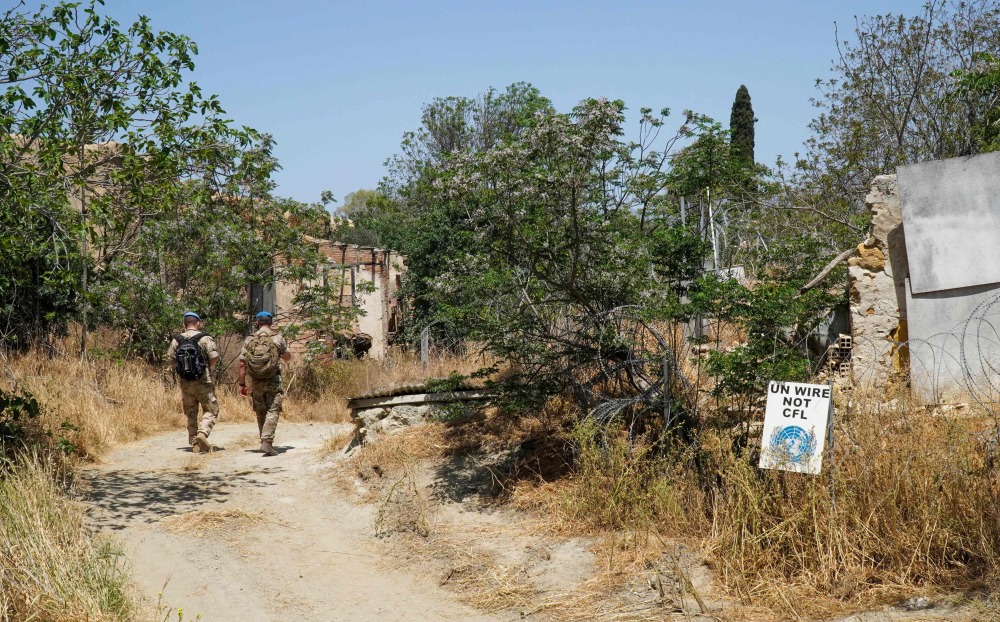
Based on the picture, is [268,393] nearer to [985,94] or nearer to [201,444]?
[201,444]

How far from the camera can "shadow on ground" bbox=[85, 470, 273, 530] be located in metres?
8.59

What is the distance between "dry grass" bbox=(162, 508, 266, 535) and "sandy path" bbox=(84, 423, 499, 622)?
0.08 feet

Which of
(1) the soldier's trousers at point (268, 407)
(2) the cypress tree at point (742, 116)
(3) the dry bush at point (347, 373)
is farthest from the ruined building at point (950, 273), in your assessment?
(2) the cypress tree at point (742, 116)

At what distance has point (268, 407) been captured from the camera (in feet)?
38.5

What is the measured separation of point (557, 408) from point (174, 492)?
403 cm

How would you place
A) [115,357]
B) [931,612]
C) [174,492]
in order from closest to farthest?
1. [931,612]
2. [174,492]
3. [115,357]

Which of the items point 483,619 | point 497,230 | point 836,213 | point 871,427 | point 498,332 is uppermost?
point 836,213

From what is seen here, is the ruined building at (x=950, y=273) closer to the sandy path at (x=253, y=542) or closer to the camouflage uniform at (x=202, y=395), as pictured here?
the sandy path at (x=253, y=542)

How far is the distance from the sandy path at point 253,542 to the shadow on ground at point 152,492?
1 cm

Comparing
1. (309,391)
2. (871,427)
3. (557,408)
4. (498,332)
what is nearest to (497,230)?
(498,332)

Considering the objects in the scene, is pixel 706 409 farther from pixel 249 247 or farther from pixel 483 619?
pixel 249 247

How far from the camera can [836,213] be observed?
16734 mm

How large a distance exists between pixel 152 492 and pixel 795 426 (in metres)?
6.40

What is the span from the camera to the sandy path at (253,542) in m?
6.61
